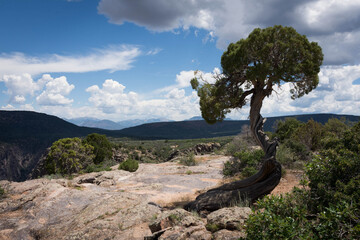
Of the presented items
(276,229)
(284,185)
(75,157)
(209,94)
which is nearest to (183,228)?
(276,229)

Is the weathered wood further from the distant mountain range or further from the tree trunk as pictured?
the distant mountain range

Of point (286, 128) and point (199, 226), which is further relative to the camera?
point (286, 128)

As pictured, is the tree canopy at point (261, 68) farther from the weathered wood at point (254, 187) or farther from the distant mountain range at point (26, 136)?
the distant mountain range at point (26, 136)

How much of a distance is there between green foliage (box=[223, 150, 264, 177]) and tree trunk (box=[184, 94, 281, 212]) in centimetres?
482

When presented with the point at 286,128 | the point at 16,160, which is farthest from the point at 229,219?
the point at 16,160

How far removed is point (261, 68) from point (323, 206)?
574 cm

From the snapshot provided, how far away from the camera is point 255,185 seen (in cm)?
907

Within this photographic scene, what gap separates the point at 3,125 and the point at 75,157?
111 meters

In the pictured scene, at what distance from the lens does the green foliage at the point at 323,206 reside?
11.3ft

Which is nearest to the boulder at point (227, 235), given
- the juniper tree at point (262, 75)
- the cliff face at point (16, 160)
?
the juniper tree at point (262, 75)

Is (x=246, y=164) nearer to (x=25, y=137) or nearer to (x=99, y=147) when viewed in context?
(x=99, y=147)

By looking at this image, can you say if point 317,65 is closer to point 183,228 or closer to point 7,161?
point 183,228

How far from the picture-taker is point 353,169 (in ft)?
15.7

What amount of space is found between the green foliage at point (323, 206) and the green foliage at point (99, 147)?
3238cm
